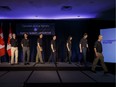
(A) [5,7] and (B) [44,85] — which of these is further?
(A) [5,7]

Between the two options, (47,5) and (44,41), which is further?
(44,41)

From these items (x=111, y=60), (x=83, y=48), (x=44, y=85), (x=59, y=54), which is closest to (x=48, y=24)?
(x=59, y=54)

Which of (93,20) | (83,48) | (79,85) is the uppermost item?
(93,20)

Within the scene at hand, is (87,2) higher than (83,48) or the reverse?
higher

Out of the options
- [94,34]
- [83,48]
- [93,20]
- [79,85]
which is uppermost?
[93,20]

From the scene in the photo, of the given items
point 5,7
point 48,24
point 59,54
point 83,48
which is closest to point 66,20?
point 48,24

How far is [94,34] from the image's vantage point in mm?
14438

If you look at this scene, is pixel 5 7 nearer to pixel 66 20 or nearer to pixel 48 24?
pixel 48 24

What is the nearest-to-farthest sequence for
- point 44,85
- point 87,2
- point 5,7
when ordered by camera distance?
point 44,85, point 87,2, point 5,7

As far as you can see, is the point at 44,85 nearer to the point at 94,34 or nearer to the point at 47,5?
the point at 47,5

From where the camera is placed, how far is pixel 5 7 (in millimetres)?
10711

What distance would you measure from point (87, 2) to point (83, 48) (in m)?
2.61

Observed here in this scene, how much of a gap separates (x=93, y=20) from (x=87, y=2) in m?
4.99

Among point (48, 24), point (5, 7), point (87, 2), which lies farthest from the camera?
point (48, 24)
